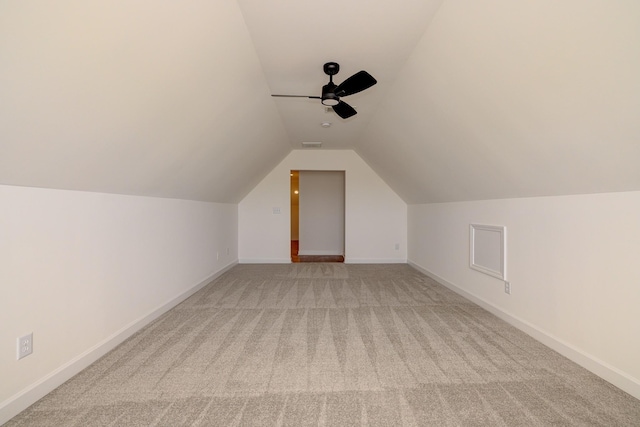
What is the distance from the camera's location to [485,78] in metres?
2.16

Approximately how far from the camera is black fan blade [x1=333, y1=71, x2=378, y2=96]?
2395 mm

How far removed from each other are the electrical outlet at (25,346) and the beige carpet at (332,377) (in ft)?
1.02

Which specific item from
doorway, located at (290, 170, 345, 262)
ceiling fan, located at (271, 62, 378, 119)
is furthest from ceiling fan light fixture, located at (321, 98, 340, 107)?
doorway, located at (290, 170, 345, 262)

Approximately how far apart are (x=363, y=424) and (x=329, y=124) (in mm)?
3957

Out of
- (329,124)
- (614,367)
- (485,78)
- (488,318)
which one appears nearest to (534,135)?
(485,78)

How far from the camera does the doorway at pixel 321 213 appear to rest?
8344 mm

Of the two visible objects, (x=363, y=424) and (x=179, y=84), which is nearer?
(x=363, y=424)

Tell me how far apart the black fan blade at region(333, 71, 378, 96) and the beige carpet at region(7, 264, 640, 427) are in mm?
2129

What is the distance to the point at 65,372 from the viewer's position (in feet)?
Answer: 6.68

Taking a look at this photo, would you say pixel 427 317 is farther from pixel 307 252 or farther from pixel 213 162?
pixel 307 252

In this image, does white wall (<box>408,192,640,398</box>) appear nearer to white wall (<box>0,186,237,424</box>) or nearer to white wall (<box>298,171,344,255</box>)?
white wall (<box>0,186,237,424</box>)

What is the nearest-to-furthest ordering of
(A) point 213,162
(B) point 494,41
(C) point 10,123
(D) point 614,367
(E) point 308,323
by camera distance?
1. (C) point 10,123
2. (B) point 494,41
3. (D) point 614,367
4. (E) point 308,323
5. (A) point 213,162

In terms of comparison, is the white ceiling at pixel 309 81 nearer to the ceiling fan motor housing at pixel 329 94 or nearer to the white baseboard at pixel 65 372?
the ceiling fan motor housing at pixel 329 94

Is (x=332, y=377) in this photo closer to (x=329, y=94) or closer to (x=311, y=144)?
(x=329, y=94)
